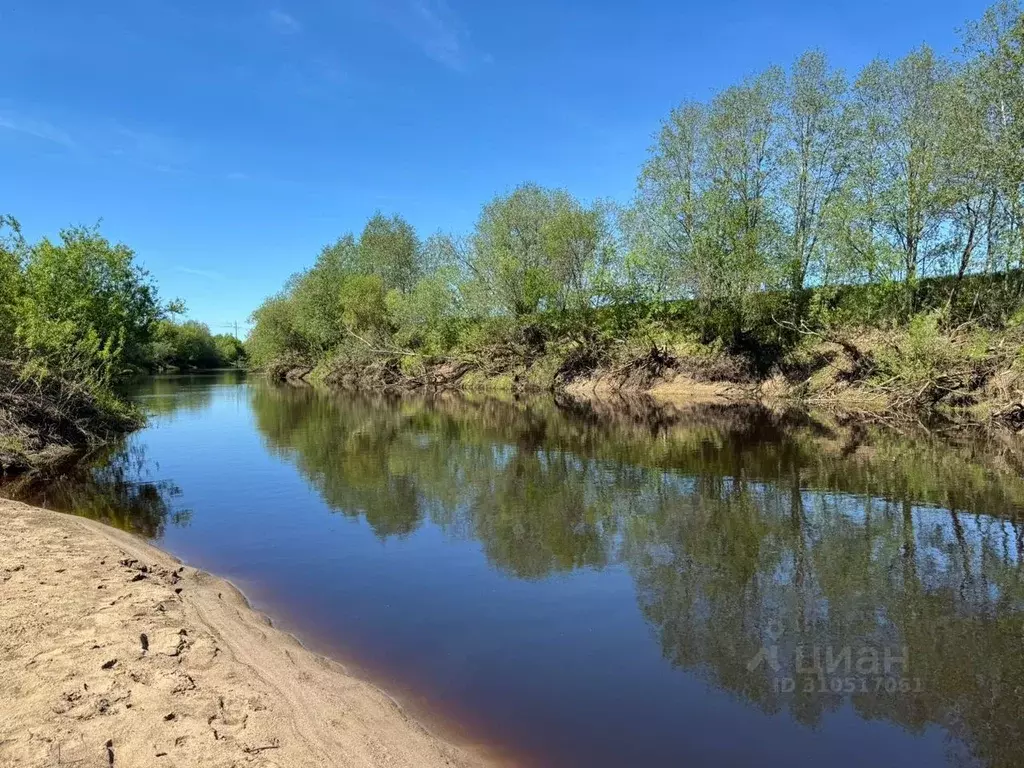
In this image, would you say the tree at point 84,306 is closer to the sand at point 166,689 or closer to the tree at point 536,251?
the sand at point 166,689

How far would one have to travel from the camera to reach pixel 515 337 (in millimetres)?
54625

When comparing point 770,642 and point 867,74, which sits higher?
point 867,74

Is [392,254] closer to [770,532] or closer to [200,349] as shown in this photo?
[770,532]

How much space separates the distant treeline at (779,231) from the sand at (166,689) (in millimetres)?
31912

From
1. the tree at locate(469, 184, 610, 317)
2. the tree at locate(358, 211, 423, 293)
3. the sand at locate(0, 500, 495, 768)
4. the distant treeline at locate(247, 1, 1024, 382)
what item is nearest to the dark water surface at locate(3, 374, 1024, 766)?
the sand at locate(0, 500, 495, 768)

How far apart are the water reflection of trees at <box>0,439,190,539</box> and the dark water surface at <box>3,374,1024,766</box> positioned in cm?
12

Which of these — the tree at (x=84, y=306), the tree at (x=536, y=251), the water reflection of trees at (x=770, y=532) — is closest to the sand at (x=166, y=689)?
the water reflection of trees at (x=770, y=532)

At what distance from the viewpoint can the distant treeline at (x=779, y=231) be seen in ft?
99.7

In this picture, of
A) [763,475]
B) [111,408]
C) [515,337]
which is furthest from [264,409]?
[763,475]

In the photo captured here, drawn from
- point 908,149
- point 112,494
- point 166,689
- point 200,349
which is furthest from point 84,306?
point 200,349

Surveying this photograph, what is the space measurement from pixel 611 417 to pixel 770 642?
25717 millimetres

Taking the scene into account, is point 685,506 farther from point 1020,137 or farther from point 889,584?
point 1020,137

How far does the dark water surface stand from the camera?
605 cm

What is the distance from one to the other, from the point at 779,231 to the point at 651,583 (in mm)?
35749
